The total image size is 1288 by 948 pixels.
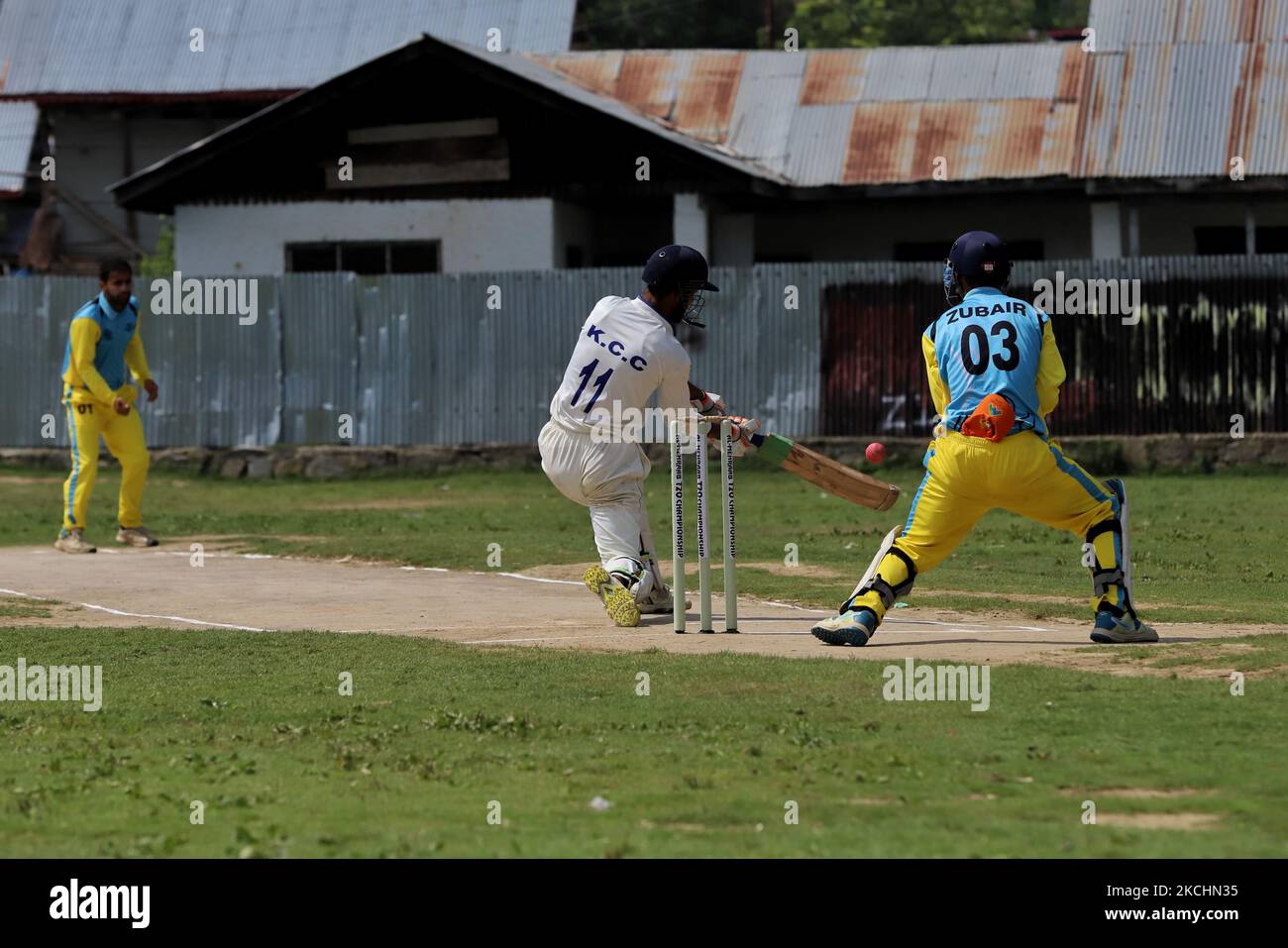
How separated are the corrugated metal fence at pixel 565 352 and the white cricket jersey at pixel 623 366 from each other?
38.5 feet

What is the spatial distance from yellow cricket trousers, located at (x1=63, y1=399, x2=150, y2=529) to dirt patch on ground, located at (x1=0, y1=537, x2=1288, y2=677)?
18.8 inches

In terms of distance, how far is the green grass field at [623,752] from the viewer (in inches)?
233

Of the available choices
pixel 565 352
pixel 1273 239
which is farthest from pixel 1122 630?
pixel 1273 239

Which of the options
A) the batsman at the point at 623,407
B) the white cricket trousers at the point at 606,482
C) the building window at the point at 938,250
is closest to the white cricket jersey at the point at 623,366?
the batsman at the point at 623,407

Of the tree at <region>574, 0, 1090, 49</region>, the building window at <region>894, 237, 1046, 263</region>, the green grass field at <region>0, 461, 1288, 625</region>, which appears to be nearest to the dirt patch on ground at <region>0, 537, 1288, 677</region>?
the green grass field at <region>0, 461, 1288, 625</region>

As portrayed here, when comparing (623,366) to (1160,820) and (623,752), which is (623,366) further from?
(1160,820)

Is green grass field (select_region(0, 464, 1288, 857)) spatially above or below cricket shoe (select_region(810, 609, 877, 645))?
below

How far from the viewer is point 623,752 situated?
7219 mm

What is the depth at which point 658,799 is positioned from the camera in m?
6.38

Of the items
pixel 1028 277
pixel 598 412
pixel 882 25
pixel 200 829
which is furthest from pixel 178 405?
pixel 882 25

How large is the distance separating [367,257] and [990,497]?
61.9 feet

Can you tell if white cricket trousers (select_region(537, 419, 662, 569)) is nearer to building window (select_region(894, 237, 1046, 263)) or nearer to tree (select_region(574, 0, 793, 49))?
building window (select_region(894, 237, 1046, 263))

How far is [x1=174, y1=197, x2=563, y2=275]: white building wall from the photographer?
26.3m

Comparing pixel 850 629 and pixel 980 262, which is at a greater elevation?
pixel 980 262
